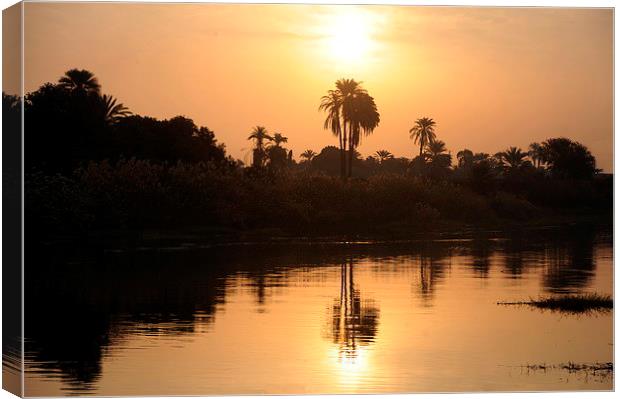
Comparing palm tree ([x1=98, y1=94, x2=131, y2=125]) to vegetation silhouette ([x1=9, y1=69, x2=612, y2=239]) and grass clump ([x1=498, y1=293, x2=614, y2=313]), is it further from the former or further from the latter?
grass clump ([x1=498, y1=293, x2=614, y2=313])

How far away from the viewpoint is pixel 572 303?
850 inches

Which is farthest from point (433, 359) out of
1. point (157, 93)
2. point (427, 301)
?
point (157, 93)

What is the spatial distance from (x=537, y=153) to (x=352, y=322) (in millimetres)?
4694

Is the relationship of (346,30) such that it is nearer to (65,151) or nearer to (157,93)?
(157,93)

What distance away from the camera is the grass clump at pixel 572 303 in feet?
68.5

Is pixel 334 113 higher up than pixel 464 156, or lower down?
higher up

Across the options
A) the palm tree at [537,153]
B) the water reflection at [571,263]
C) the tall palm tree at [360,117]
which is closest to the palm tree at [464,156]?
the palm tree at [537,153]

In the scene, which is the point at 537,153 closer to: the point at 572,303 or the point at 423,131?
the point at 423,131

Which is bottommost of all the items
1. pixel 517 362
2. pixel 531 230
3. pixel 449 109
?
pixel 517 362

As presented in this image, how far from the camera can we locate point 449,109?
20969mm

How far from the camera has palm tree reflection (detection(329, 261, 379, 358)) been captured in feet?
61.5

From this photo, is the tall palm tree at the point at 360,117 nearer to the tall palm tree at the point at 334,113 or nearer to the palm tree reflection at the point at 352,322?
the tall palm tree at the point at 334,113

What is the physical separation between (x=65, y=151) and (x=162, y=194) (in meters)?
1.97

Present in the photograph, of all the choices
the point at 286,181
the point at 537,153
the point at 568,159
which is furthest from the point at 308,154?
the point at 568,159
